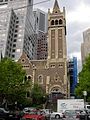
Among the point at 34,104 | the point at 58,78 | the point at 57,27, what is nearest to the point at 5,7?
the point at 57,27

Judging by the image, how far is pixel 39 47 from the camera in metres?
176

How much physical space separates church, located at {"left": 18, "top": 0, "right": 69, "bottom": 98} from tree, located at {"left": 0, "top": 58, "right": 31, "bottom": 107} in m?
29.9

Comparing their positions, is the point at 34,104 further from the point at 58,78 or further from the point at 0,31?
the point at 0,31

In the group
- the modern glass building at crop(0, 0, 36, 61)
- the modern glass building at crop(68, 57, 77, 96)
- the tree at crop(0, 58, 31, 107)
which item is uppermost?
the modern glass building at crop(0, 0, 36, 61)

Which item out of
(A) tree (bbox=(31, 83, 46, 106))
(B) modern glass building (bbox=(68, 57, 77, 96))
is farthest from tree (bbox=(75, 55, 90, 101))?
(B) modern glass building (bbox=(68, 57, 77, 96))

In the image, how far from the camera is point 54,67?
8588 centimetres

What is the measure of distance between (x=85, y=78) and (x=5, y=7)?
10965 cm

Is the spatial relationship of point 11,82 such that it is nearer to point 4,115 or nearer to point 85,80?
point 85,80

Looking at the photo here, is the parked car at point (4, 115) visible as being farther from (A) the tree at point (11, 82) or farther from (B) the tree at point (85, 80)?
(A) the tree at point (11, 82)

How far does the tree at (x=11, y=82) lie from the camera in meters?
47.3

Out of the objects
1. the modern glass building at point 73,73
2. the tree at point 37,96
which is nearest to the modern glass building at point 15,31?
the modern glass building at point 73,73

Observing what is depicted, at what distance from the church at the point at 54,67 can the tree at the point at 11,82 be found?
2989 cm

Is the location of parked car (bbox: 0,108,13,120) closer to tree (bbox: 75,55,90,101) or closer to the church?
tree (bbox: 75,55,90,101)

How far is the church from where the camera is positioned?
271 ft
